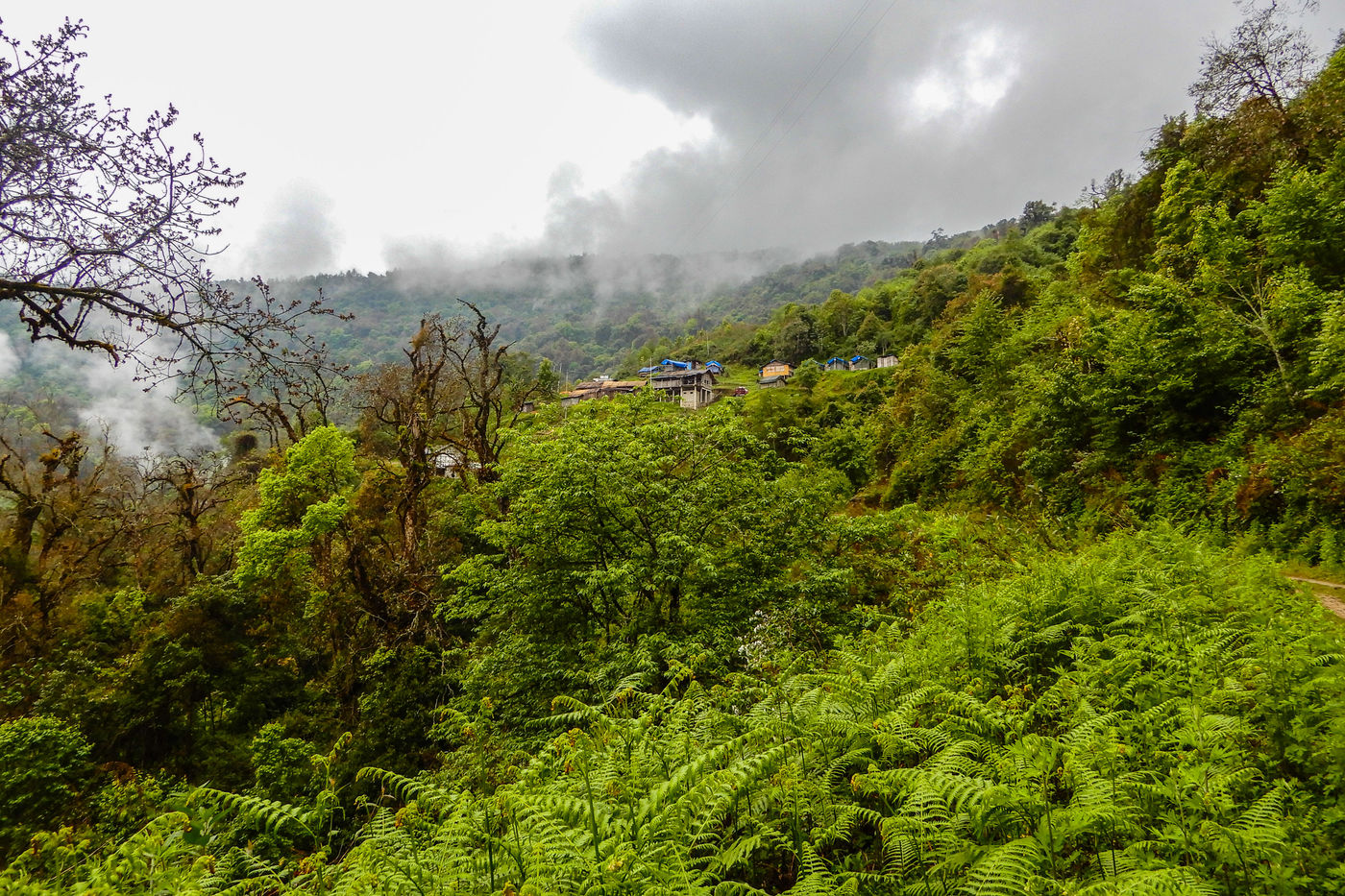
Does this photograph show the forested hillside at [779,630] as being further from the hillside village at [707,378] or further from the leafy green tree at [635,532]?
the hillside village at [707,378]

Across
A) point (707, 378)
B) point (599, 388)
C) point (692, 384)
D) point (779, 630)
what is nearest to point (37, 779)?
point (779, 630)

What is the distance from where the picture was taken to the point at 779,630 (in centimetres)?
965

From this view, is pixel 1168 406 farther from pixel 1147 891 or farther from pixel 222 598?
pixel 222 598

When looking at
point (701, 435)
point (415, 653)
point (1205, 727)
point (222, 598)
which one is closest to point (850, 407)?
point (701, 435)

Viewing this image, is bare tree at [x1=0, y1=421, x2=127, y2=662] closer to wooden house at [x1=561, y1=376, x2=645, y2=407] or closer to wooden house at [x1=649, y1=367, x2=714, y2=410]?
wooden house at [x1=649, y1=367, x2=714, y2=410]

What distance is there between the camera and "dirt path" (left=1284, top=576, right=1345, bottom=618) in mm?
7025

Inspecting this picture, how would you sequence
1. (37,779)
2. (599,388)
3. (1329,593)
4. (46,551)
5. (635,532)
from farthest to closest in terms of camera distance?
(599,388) → (46,551) → (635,532) → (37,779) → (1329,593)

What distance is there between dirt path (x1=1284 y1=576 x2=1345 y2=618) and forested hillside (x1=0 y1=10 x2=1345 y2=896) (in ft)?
1.33

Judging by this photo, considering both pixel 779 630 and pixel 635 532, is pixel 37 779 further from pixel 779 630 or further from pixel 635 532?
pixel 779 630

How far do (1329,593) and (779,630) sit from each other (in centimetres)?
737

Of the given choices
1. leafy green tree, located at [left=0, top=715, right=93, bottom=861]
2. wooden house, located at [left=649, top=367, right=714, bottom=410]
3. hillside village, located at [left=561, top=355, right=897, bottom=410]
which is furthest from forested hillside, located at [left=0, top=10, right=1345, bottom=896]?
wooden house, located at [left=649, top=367, right=714, bottom=410]

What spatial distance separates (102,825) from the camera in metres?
7.65

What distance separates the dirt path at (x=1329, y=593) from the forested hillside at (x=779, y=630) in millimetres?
405

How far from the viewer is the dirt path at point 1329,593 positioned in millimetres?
7025
